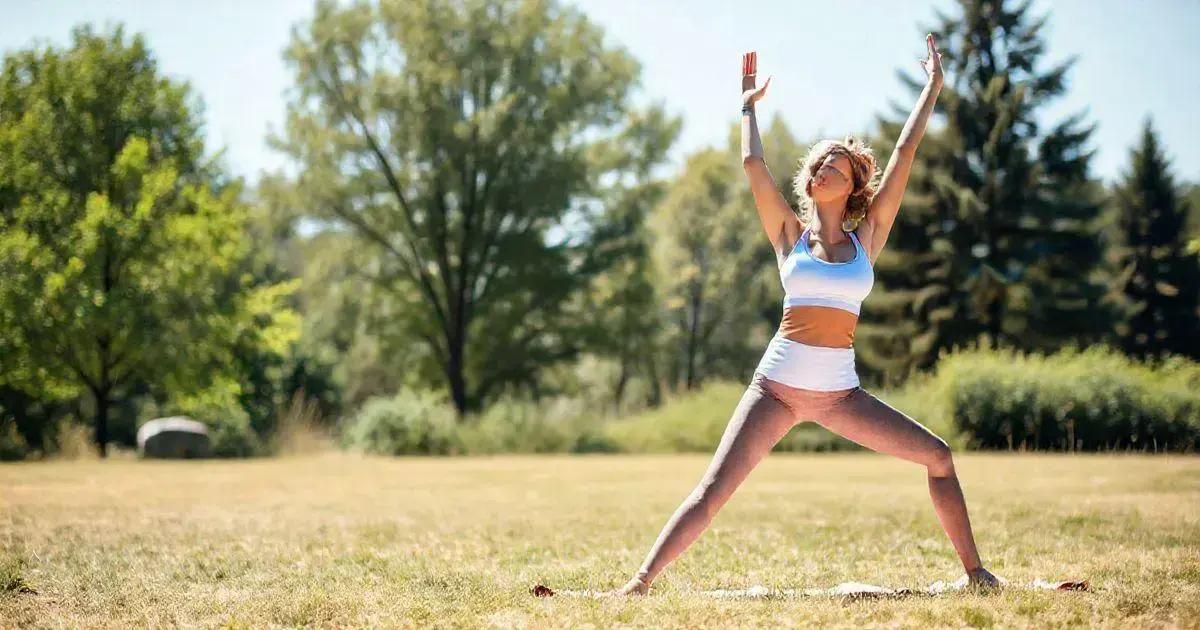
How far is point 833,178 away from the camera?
511 cm

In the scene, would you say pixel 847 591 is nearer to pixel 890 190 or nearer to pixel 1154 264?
pixel 890 190

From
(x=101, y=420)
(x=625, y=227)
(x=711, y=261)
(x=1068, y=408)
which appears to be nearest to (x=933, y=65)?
(x=1068, y=408)

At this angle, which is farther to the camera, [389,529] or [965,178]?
[965,178]

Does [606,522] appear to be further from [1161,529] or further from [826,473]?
[826,473]

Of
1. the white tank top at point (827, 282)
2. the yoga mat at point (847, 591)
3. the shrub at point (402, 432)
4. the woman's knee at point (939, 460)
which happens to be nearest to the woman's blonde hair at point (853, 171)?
the white tank top at point (827, 282)

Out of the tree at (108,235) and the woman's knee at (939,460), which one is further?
the tree at (108,235)

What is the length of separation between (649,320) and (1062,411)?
23.7 metres

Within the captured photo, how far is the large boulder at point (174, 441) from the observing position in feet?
79.6

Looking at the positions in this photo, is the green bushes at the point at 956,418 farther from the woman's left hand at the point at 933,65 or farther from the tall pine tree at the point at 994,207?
the woman's left hand at the point at 933,65

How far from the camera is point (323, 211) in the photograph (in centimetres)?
3619

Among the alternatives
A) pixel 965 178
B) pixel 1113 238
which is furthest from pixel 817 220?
pixel 1113 238

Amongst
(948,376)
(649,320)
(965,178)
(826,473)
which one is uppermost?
(965,178)

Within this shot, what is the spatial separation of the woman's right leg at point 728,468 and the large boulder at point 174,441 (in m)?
22.4

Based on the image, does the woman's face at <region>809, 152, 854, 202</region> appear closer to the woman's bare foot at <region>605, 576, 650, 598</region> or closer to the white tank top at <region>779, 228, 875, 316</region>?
the white tank top at <region>779, 228, 875, 316</region>
